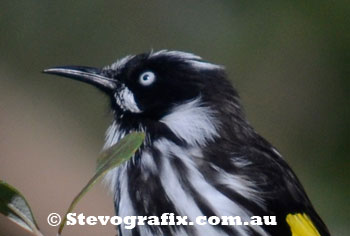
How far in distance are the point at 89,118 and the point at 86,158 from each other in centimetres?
48

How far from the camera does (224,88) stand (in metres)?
3.83

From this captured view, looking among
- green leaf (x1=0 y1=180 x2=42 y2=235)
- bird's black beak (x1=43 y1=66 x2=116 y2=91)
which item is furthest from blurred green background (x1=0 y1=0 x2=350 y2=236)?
green leaf (x1=0 y1=180 x2=42 y2=235)

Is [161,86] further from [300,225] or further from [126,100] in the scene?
[300,225]

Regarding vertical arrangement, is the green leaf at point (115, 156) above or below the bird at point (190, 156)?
above

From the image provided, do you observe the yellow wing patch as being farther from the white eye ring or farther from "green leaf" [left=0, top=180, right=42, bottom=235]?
"green leaf" [left=0, top=180, right=42, bottom=235]

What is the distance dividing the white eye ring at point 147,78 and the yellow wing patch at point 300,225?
1.79ft

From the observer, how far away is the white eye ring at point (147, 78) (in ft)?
12.6

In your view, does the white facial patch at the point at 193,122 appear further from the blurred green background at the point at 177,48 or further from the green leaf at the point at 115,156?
the blurred green background at the point at 177,48

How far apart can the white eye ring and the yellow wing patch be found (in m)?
0.55

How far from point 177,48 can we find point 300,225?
451cm

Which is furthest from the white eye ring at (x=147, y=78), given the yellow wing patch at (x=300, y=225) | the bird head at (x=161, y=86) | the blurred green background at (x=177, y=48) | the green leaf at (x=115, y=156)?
the blurred green background at (x=177, y=48)

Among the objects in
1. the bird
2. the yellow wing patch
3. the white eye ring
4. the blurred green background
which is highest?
the white eye ring

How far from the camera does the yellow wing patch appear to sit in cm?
364

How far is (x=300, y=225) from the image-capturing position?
12.1 feet
